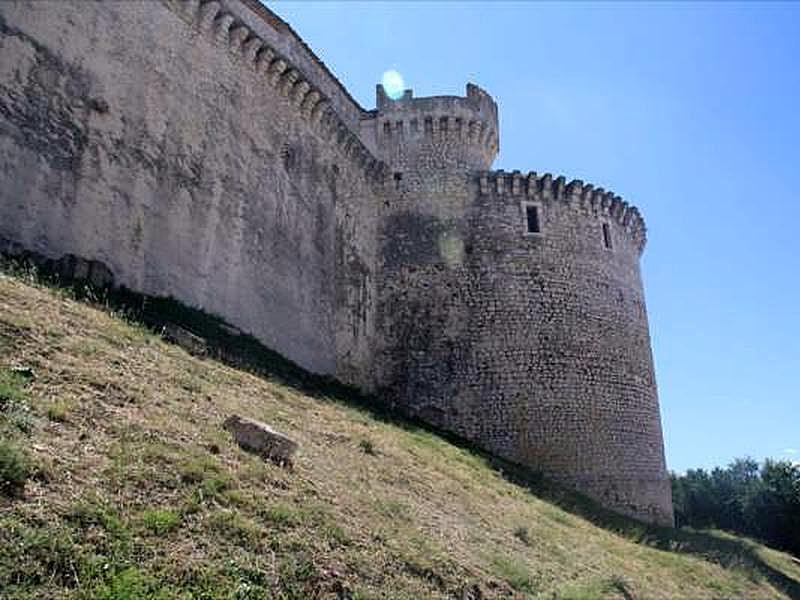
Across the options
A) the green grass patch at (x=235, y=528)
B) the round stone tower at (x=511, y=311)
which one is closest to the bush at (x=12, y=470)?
the green grass patch at (x=235, y=528)

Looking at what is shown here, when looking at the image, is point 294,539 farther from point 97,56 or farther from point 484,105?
point 484,105

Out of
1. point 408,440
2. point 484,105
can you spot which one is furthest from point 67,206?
point 484,105

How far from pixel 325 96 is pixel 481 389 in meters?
7.96

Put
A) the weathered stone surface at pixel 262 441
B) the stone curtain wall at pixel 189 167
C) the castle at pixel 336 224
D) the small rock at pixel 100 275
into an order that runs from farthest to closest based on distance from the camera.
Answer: the castle at pixel 336 224 → the small rock at pixel 100 275 → the stone curtain wall at pixel 189 167 → the weathered stone surface at pixel 262 441

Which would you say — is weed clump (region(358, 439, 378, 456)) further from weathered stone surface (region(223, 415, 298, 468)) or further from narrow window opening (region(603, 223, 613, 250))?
narrow window opening (region(603, 223, 613, 250))

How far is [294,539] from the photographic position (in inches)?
235

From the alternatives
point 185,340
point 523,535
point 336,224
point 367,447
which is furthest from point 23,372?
point 336,224

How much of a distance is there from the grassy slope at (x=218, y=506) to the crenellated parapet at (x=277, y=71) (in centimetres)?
787

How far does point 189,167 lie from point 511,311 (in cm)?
889

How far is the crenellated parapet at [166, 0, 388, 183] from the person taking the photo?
15.2 m

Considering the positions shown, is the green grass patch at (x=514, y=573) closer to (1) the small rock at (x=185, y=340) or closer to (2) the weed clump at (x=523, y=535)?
(2) the weed clump at (x=523, y=535)

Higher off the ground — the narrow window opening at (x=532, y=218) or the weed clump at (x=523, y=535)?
the narrow window opening at (x=532, y=218)

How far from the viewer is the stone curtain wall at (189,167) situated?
11.4m

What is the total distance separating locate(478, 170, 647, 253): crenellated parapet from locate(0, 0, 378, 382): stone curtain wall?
12.0ft
